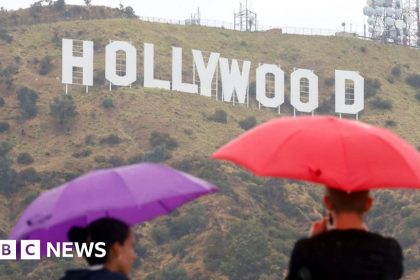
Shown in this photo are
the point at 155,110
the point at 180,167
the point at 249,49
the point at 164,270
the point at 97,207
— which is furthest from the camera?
the point at 249,49

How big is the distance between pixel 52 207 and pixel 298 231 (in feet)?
158

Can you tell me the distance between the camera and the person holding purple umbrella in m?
5.14

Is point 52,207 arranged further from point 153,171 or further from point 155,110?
point 155,110

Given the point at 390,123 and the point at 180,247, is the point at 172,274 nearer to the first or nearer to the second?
the point at 180,247

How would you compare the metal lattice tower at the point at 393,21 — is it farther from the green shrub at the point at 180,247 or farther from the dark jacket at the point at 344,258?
the dark jacket at the point at 344,258

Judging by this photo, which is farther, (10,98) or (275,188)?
(10,98)

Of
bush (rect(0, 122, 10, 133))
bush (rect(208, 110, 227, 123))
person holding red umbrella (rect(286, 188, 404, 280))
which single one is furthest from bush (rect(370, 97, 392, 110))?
person holding red umbrella (rect(286, 188, 404, 280))

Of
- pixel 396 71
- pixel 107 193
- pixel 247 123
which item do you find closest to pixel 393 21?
pixel 396 71

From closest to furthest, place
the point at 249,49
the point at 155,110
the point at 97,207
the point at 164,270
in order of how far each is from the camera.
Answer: the point at 97,207, the point at 164,270, the point at 155,110, the point at 249,49

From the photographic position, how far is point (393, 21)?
296ft

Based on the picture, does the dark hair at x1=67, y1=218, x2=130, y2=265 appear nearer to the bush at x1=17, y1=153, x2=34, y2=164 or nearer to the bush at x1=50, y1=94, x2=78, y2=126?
the bush at x1=17, y1=153, x2=34, y2=164

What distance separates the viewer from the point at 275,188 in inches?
2260

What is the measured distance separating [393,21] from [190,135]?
111 ft

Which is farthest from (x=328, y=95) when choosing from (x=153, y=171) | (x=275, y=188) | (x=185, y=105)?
(x=153, y=171)
